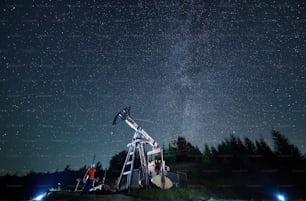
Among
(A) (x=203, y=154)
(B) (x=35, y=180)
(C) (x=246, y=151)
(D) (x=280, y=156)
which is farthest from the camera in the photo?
(B) (x=35, y=180)

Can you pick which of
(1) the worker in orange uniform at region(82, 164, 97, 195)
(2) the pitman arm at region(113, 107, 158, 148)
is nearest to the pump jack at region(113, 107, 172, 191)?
(2) the pitman arm at region(113, 107, 158, 148)

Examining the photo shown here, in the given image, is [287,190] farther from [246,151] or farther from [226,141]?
[226,141]

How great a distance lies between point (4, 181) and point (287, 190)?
89071 millimetres

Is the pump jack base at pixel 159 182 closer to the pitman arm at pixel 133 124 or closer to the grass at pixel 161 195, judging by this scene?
the grass at pixel 161 195

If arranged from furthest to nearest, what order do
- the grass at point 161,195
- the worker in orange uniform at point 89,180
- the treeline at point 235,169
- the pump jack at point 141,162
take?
the treeline at point 235,169 → the pump jack at point 141,162 → the grass at point 161,195 → the worker in orange uniform at point 89,180

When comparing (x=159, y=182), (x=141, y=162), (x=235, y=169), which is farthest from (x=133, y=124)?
(x=235, y=169)

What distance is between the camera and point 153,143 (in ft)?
58.5

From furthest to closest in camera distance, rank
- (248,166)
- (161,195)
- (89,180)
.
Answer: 1. (248,166)
2. (161,195)
3. (89,180)

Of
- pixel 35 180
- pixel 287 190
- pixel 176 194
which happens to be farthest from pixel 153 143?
pixel 35 180

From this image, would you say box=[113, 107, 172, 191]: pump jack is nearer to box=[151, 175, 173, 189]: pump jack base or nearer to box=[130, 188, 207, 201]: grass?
box=[151, 175, 173, 189]: pump jack base

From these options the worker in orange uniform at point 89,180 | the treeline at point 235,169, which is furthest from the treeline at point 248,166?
the worker in orange uniform at point 89,180

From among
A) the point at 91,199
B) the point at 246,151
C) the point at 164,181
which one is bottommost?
the point at 91,199

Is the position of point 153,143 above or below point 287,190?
above

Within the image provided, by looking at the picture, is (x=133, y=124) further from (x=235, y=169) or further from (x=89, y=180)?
(x=235, y=169)
